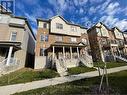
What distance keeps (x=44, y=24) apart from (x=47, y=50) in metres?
6.15

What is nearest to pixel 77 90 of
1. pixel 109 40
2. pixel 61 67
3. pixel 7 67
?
pixel 61 67

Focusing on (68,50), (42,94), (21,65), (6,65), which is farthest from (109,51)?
(42,94)

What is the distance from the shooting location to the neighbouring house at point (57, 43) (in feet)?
76.7

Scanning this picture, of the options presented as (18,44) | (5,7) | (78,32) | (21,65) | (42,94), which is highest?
(5,7)

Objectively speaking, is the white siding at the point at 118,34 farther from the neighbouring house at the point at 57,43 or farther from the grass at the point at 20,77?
the grass at the point at 20,77

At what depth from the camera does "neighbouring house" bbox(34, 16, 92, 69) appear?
23.4m

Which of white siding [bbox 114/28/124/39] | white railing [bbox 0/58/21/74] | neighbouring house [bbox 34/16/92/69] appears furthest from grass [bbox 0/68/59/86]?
white siding [bbox 114/28/124/39]

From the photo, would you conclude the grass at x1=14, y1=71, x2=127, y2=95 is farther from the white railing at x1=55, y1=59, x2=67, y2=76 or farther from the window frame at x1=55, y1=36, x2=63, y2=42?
the window frame at x1=55, y1=36, x2=63, y2=42

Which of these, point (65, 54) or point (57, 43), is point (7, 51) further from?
point (65, 54)

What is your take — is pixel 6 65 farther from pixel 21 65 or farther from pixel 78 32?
pixel 78 32

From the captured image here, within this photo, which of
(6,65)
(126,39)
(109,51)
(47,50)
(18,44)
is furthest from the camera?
(126,39)

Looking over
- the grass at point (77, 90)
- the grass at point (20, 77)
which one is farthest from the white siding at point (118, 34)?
the grass at point (77, 90)

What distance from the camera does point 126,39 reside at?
42.7m

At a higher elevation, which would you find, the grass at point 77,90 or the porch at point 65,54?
the porch at point 65,54
